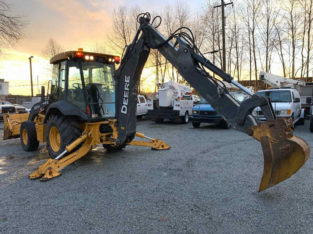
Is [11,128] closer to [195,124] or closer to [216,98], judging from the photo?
[216,98]

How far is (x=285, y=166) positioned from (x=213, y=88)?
144 cm

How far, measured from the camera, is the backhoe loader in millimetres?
3711

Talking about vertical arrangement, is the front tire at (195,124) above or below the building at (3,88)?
below

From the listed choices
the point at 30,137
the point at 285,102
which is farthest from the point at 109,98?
the point at 285,102

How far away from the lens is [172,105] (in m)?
15.8

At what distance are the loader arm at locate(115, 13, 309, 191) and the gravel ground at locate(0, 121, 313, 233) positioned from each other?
569mm

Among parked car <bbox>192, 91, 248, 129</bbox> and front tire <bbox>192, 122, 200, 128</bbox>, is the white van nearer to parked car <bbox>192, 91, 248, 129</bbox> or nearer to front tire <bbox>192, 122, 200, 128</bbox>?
parked car <bbox>192, 91, 248, 129</bbox>

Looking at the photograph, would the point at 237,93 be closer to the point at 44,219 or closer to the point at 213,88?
the point at 213,88

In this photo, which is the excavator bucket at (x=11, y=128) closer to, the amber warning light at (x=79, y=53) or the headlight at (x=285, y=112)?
the amber warning light at (x=79, y=53)

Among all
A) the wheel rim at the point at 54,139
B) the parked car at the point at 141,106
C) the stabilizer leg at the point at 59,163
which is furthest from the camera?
the parked car at the point at 141,106

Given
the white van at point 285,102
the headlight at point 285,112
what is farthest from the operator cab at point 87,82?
the headlight at point 285,112

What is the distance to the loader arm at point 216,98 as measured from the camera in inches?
124

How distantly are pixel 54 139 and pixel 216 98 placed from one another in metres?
4.54

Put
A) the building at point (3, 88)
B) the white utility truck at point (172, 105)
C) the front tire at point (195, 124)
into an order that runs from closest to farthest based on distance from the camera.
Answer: the front tire at point (195, 124) → the white utility truck at point (172, 105) → the building at point (3, 88)
